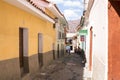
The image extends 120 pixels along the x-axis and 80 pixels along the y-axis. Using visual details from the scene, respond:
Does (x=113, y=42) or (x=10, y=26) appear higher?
(x=10, y=26)

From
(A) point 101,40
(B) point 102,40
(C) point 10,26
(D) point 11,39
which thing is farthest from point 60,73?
(B) point 102,40

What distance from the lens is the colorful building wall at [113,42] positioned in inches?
237

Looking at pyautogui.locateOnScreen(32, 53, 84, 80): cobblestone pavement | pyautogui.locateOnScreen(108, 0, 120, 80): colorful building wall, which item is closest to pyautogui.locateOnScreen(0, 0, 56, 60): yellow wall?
pyautogui.locateOnScreen(32, 53, 84, 80): cobblestone pavement

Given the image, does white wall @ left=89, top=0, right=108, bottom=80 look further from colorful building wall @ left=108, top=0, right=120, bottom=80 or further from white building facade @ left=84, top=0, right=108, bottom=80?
colorful building wall @ left=108, top=0, right=120, bottom=80

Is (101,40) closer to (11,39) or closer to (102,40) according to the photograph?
(102,40)

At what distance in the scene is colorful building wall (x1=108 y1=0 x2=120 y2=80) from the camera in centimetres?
601

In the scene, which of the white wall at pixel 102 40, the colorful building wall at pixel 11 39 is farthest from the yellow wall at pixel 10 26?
the white wall at pixel 102 40

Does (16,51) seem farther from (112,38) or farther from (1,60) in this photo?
(112,38)

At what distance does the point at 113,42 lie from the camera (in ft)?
19.8

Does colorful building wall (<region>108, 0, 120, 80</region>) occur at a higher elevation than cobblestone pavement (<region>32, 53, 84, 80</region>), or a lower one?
higher

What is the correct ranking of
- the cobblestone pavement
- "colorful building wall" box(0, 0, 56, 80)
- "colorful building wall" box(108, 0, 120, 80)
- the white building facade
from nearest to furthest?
"colorful building wall" box(108, 0, 120, 80)
the white building facade
"colorful building wall" box(0, 0, 56, 80)
the cobblestone pavement

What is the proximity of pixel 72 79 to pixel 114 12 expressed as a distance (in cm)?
810

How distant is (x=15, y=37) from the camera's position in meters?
10.4

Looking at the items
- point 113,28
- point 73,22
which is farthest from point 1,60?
point 73,22
